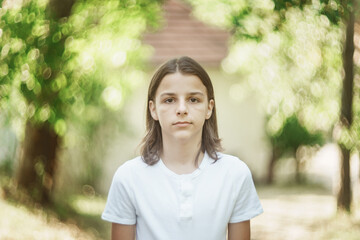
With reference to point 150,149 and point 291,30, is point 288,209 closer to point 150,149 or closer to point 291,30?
point 291,30

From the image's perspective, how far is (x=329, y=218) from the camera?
29.5ft

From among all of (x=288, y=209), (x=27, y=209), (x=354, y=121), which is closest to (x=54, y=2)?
(x=27, y=209)

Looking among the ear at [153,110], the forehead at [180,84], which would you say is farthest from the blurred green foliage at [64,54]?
the forehead at [180,84]

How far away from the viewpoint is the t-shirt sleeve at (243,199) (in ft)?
7.22

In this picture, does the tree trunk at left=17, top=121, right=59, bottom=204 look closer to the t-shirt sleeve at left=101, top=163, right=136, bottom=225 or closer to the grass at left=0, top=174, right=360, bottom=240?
the grass at left=0, top=174, right=360, bottom=240

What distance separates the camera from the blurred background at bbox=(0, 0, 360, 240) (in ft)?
20.3

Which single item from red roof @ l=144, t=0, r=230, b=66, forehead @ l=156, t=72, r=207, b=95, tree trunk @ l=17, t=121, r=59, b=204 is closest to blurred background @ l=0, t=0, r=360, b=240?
tree trunk @ l=17, t=121, r=59, b=204

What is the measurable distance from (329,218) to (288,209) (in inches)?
89.5

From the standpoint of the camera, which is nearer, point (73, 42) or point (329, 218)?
point (73, 42)

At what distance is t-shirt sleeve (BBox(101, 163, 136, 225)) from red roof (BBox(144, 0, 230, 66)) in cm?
1113

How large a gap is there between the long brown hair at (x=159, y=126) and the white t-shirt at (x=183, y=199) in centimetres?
5

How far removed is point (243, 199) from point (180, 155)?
0.31 metres

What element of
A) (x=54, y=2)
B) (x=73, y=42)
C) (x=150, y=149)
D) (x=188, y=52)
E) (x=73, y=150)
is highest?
(x=188, y=52)

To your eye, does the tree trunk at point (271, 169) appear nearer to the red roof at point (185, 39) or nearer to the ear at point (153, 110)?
the red roof at point (185, 39)
